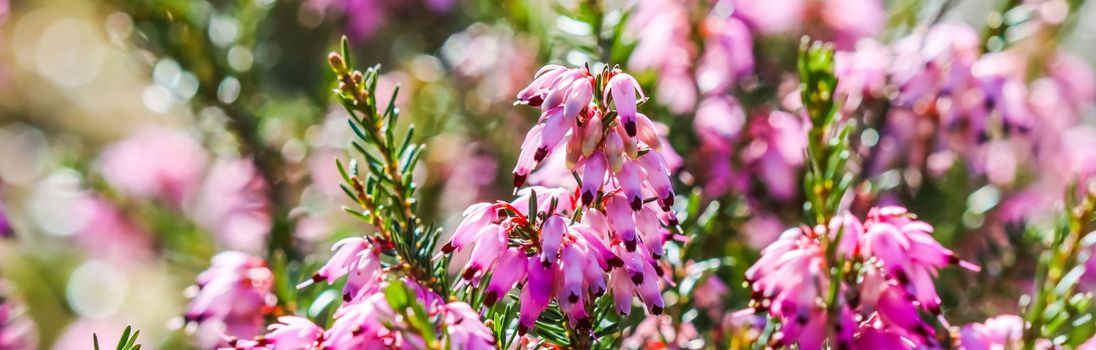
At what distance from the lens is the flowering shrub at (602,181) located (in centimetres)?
59

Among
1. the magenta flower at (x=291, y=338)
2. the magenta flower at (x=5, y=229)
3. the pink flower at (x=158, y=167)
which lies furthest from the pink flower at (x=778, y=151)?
the pink flower at (x=158, y=167)

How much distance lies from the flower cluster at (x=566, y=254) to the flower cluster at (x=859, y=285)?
0.09m

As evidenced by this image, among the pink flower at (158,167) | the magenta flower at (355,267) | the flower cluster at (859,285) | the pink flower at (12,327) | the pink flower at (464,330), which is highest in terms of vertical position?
the pink flower at (158,167)

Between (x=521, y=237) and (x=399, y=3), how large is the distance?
3.31 ft

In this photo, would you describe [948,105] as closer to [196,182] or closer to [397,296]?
[397,296]

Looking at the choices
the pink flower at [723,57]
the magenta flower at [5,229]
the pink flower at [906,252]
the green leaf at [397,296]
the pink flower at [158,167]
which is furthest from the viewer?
the pink flower at [158,167]

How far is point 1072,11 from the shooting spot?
1.17m

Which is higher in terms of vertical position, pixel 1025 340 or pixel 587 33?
pixel 587 33

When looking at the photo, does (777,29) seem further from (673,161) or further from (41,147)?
(41,147)

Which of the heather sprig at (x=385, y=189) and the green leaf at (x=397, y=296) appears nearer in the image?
the green leaf at (x=397, y=296)

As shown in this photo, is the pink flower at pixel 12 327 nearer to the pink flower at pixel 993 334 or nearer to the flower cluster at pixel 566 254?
the flower cluster at pixel 566 254

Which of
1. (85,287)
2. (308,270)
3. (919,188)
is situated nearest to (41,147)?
(85,287)

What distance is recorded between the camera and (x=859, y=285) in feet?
2.07

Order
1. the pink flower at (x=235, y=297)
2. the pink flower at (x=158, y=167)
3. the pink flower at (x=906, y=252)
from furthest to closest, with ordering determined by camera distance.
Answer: the pink flower at (x=158, y=167) → the pink flower at (x=235, y=297) → the pink flower at (x=906, y=252)
